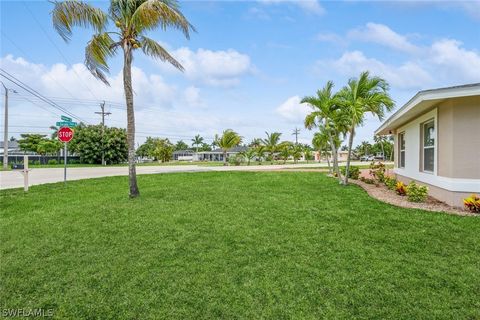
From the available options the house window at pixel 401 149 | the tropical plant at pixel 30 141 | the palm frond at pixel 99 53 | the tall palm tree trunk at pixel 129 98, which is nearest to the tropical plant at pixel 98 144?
the tropical plant at pixel 30 141

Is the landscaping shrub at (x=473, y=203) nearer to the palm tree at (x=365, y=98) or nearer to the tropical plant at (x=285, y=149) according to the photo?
the palm tree at (x=365, y=98)

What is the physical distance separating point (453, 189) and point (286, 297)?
566 cm

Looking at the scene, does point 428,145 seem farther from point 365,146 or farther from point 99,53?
point 365,146

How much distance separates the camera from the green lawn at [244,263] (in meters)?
3.07

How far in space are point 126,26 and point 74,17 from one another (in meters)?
1.32

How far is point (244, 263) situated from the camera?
406 cm

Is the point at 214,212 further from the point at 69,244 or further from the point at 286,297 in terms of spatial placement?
the point at 286,297

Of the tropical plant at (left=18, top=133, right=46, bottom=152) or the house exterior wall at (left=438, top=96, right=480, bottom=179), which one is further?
the tropical plant at (left=18, top=133, right=46, bottom=152)

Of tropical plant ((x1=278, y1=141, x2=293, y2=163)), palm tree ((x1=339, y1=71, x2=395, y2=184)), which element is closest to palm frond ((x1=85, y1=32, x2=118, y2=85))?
palm tree ((x1=339, y1=71, x2=395, y2=184))

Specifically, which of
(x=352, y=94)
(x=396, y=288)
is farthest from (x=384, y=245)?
(x=352, y=94)

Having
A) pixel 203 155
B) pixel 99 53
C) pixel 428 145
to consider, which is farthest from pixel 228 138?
pixel 203 155

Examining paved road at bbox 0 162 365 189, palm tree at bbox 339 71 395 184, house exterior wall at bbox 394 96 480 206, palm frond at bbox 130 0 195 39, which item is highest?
palm frond at bbox 130 0 195 39

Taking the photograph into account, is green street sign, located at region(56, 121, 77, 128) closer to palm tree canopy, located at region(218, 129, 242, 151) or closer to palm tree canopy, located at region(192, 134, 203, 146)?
palm tree canopy, located at region(218, 129, 242, 151)

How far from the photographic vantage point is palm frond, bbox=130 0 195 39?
7.58 metres
